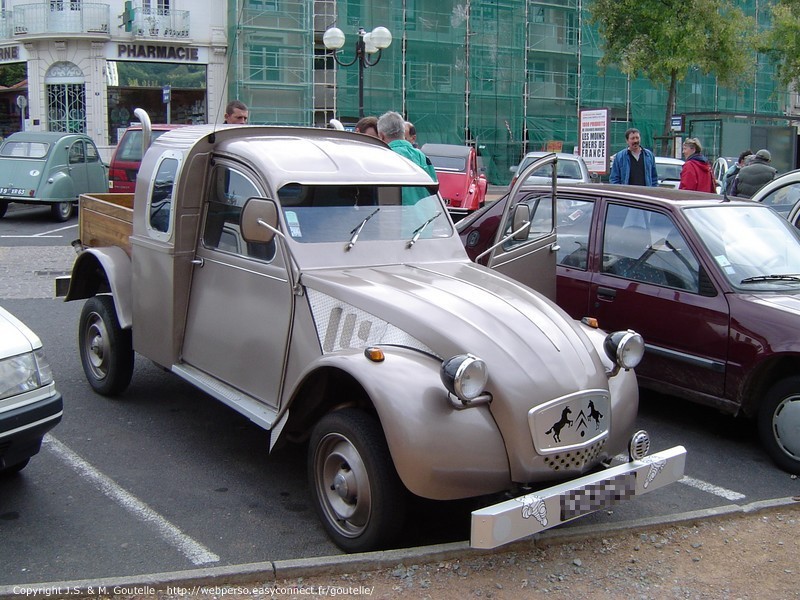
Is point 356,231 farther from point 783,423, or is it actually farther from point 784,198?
point 784,198

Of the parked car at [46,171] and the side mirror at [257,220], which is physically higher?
the parked car at [46,171]

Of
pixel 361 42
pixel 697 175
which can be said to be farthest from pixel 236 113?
pixel 361 42

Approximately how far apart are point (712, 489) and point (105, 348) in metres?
4.29

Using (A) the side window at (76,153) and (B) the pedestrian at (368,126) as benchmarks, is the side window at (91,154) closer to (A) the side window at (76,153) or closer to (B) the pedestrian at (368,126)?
(A) the side window at (76,153)

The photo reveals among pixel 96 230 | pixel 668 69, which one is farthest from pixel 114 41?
pixel 96 230

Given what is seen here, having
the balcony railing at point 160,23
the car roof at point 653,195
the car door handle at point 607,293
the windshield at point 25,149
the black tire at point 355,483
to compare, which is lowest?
the black tire at point 355,483

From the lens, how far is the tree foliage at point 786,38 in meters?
36.4

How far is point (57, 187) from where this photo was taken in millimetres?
19188

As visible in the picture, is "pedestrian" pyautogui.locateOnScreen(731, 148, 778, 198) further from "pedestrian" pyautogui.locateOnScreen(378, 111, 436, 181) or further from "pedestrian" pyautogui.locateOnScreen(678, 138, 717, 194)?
"pedestrian" pyautogui.locateOnScreen(378, 111, 436, 181)

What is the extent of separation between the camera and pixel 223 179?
5.62 metres

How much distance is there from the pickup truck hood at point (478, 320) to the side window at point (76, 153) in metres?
16.6

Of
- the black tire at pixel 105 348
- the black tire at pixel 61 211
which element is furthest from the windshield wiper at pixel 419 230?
the black tire at pixel 61 211

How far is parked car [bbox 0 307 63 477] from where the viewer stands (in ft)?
14.3

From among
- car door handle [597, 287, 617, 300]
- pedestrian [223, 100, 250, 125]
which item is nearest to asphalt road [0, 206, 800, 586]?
car door handle [597, 287, 617, 300]
